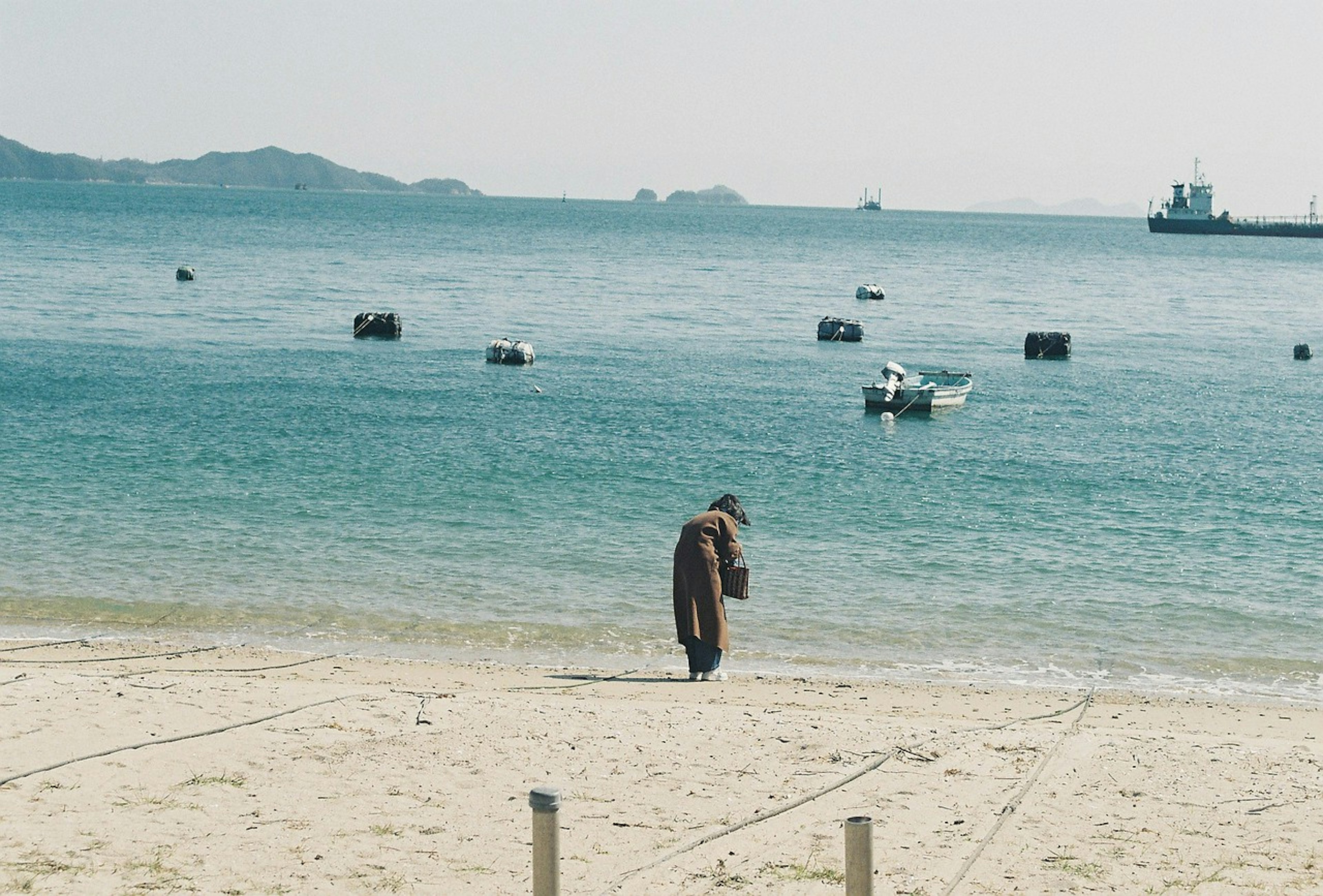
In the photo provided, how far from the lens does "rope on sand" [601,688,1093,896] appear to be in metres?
8.41

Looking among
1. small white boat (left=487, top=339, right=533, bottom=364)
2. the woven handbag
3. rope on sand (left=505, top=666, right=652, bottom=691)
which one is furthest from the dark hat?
small white boat (left=487, top=339, right=533, bottom=364)

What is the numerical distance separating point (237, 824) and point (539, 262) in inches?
3808

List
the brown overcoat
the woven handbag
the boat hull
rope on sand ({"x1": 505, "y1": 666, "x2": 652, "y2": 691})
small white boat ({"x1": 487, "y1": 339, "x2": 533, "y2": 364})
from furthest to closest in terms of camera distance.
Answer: small white boat ({"x1": 487, "y1": 339, "x2": 533, "y2": 364}) → the boat hull → rope on sand ({"x1": 505, "y1": 666, "x2": 652, "y2": 691}) → the woven handbag → the brown overcoat

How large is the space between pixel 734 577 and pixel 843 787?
11.8 ft

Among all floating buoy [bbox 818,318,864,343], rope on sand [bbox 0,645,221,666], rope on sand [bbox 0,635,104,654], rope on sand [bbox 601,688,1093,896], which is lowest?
rope on sand [bbox 0,635,104,654]

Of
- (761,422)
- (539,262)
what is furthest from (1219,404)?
(539,262)

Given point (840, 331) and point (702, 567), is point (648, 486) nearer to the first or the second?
point (702, 567)

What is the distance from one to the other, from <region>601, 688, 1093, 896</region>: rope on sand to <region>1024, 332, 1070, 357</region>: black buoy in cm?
4029

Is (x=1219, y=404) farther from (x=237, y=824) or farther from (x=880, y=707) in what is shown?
(x=237, y=824)

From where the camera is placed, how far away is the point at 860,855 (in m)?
5.77

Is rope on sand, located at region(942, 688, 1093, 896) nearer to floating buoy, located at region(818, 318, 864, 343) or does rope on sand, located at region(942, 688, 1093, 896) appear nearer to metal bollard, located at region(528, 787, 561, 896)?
metal bollard, located at region(528, 787, 561, 896)

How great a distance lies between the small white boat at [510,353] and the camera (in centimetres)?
4466

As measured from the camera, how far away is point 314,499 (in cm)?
2438

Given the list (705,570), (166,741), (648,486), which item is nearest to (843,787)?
(705,570)
